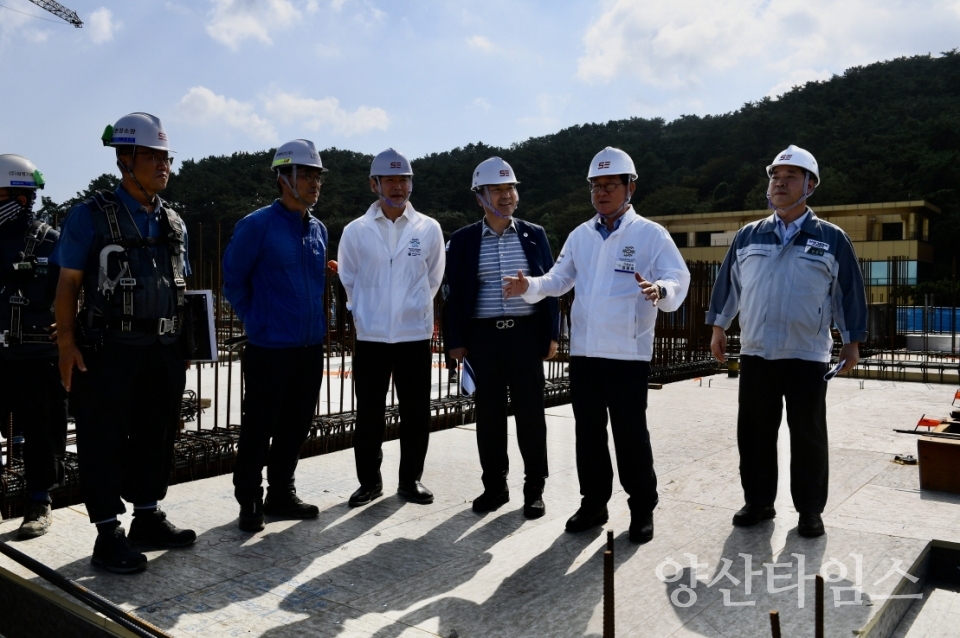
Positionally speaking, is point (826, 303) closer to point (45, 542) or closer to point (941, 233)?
point (45, 542)

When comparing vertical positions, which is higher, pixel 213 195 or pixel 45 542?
pixel 213 195

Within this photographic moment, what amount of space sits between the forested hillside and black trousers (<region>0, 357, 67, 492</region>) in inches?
2070

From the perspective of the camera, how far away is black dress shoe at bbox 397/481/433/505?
15.2 ft

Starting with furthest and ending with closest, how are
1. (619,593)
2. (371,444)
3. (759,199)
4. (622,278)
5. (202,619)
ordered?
(759,199), (371,444), (622,278), (619,593), (202,619)

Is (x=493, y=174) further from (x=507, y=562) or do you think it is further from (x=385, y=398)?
(x=507, y=562)

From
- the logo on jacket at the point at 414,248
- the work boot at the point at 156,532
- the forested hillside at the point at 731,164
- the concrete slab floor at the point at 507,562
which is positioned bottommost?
the concrete slab floor at the point at 507,562

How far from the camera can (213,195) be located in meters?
73.1

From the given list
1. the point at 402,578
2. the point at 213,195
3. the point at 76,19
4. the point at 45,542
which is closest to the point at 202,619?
the point at 402,578

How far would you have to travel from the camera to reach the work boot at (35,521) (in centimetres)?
380

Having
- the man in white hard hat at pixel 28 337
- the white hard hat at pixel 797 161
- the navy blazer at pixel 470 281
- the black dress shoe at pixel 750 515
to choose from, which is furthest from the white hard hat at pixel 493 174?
the man in white hard hat at pixel 28 337

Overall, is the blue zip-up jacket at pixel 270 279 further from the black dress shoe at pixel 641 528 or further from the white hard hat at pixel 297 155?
the black dress shoe at pixel 641 528

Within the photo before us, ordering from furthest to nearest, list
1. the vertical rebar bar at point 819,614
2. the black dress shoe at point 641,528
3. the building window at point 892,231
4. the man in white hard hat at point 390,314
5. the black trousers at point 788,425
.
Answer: the building window at point 892,231
the man in white hard hat at point 390,314
the black trousers at point 788,425
the black dress shoe at point 641,528
the vertical rebar bar at point 819,614

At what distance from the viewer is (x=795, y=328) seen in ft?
13.3

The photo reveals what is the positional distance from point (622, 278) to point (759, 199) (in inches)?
2235
